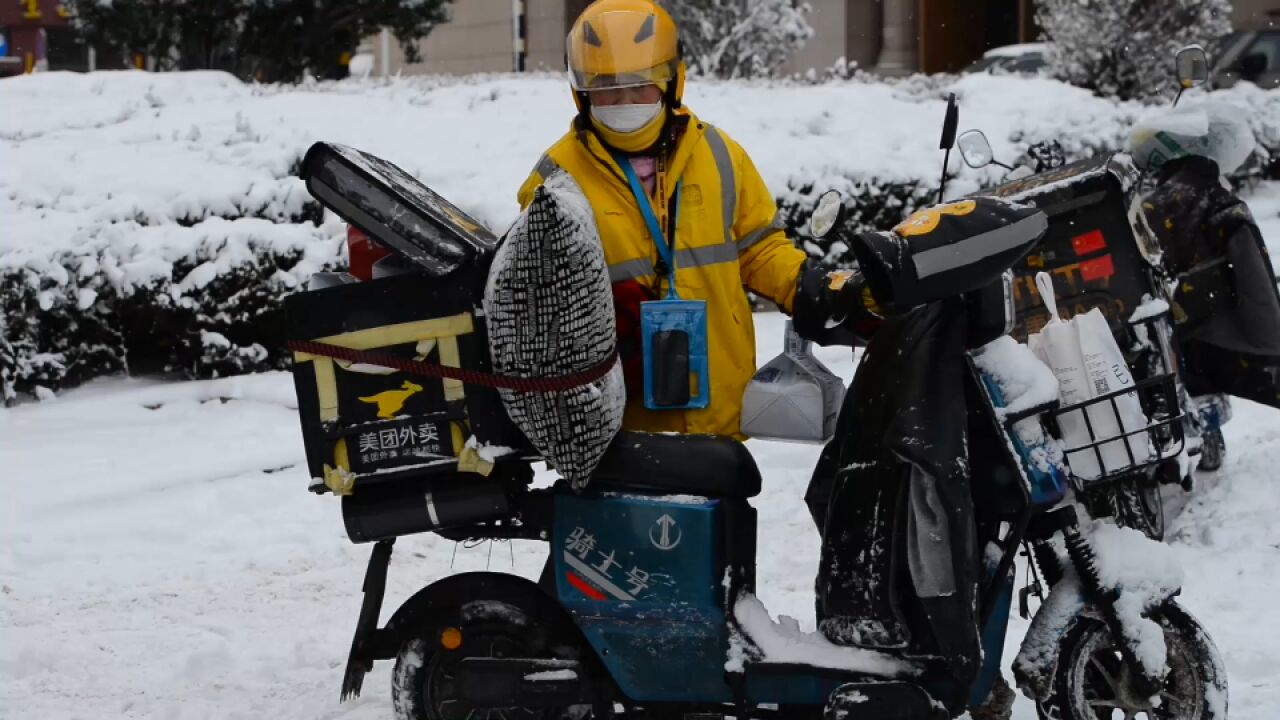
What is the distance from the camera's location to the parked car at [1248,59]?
16.9m

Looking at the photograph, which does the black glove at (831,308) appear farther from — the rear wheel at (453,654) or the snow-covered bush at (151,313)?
the snow-covered bush at (151,313)

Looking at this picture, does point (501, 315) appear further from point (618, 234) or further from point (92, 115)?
point (92, 115)

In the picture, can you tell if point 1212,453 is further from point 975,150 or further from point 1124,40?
point 1124,40

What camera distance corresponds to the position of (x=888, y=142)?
10.6 meters

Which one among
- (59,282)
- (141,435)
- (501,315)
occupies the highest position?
(501,315)

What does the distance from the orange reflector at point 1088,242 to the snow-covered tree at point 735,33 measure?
35.4 feet

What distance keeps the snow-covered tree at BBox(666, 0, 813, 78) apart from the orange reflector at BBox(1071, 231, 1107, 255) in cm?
1079

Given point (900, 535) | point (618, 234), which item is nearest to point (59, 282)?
point (618, 234)

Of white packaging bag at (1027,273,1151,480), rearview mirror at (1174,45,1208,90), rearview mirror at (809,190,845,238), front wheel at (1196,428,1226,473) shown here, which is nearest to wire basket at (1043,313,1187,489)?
white packaging bag at (1027,273,1151,480)

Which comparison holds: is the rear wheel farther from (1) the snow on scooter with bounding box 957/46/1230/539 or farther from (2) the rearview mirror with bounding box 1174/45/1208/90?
(2) the rearview mirror with bounding box 1174/45/1208/90

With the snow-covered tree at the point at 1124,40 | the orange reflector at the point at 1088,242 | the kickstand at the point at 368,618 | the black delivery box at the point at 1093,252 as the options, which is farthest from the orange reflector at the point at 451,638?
the snow-covered tree at the point at 1124,40

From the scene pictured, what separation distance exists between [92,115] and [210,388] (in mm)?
3192

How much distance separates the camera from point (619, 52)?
3896 mm

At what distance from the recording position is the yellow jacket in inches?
158
